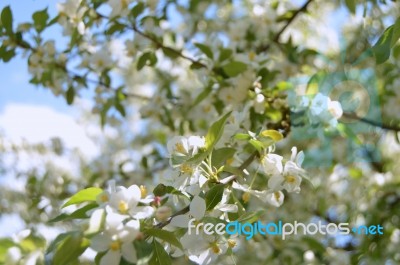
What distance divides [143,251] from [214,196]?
0.21m

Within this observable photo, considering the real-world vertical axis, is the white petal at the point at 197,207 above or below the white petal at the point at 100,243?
below

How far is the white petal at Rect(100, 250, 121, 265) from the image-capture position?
821 mm

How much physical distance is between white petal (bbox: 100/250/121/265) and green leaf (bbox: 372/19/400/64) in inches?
24.1

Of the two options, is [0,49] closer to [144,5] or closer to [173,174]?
[144,5]

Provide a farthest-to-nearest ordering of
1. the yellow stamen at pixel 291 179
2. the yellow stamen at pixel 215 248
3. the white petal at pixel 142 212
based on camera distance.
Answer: the yellow stamen at pixel 291 179 → the yellow stamen at pixel 215 248 → the white petal at pixel 142 212

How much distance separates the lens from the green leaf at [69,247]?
0.77m

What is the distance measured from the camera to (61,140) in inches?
122

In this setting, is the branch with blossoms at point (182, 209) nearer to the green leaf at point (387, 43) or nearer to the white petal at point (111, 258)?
the white petal at point (111, 258)

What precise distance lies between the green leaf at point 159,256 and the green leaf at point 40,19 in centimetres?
106

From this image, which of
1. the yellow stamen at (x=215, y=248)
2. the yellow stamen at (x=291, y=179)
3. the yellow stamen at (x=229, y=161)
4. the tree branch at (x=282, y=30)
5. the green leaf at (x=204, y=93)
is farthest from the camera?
the tree branch at (x=282, y=30)

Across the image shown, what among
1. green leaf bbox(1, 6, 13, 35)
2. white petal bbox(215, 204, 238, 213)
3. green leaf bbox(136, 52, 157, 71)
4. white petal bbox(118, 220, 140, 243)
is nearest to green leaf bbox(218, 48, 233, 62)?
green leaf bbox(136, 52, 157, 71)

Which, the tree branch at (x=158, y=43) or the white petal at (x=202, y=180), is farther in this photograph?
the tree branch at (x=158, y=43)

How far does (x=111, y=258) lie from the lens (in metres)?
0.82

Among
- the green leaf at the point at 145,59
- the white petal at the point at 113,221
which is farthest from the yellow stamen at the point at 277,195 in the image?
the green leaf at the point at 145,59
